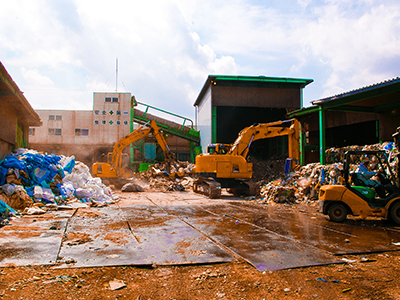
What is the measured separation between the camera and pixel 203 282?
3.48m

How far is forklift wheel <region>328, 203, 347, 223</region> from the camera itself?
289 inches

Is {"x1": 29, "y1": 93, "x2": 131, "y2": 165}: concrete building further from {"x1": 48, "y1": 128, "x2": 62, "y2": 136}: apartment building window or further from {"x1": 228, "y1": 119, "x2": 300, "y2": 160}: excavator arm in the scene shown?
{"x1": 228, "y1": 119, "x2": 300, "y2": 160}: excavator arm

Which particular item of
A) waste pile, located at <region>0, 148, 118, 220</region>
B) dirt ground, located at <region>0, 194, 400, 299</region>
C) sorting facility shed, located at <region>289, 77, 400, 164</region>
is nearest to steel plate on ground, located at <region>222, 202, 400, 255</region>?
dirt ground, located at <region>0, 194, 400, 299</region>

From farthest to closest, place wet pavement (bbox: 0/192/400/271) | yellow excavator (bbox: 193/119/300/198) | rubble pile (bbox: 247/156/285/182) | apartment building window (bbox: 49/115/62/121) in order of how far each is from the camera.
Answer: apartment building window (bbox: 49/115/62/121)
rubble pile (bbox: 247/156/285/182)
yellow excavator (bbox: 193/119/300/198)
wet pavement (bbox: 0/192/400/271)

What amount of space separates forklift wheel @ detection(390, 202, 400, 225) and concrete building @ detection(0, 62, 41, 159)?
1063 centimetres

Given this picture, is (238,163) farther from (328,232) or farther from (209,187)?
(328,232)

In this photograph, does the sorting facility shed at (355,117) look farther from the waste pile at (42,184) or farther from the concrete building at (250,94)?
the waste pile at (42,184)

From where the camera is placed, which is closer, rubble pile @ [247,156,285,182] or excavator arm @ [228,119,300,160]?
excavator arm @ [228,119,300,160]

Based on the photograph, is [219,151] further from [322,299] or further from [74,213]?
[322,299]

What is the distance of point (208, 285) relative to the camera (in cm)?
341

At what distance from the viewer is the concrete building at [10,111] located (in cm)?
863

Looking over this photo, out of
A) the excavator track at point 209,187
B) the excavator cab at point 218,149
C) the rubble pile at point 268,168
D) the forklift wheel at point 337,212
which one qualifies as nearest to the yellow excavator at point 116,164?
the excavator track at point 209,187

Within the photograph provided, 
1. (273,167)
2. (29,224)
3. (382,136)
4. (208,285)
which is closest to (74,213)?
(29,224)

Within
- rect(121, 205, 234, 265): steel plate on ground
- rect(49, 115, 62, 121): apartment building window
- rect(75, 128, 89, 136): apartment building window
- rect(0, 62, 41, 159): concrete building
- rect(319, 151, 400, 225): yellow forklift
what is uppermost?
rect(49, 115, 62, 121): apartment building window
